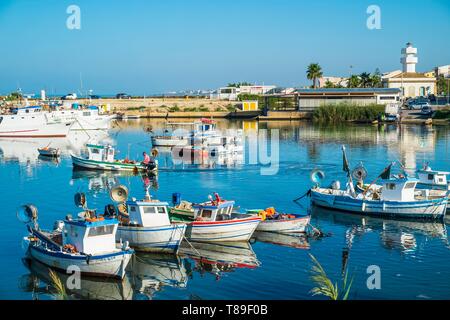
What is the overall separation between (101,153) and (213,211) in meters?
28.4

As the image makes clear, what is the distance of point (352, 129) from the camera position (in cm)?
9944

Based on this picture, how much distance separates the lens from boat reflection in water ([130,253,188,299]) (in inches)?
966

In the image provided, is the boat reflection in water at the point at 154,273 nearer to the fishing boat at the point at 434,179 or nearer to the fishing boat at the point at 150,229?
the fishing boat at the point at 150,229

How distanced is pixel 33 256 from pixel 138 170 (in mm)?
26768

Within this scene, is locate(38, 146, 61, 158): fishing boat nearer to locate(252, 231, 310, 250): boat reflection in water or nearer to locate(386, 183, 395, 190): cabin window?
locate(252, 231, 310, 250): boat reflection in water

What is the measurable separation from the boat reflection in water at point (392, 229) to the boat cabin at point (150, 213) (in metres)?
9.10

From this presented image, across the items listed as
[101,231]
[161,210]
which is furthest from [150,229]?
[101,231]

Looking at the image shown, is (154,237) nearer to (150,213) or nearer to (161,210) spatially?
(150,213)

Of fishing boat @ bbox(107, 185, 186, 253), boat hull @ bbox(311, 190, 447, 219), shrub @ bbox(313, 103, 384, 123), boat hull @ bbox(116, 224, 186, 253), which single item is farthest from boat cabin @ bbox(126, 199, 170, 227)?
shrub @ bbox(313, 103, 384, 123)

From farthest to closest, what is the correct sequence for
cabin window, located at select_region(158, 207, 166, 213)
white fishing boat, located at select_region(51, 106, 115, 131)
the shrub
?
the shrub, white fishing boat, located at select_region(51, 106, 115, 131), cabin window, located at select_region(158, 207, 166, 213)

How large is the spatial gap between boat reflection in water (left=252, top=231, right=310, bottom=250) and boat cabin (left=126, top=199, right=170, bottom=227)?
5.36 m

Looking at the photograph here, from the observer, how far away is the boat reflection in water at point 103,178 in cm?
4706

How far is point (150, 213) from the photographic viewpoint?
92.5ft
